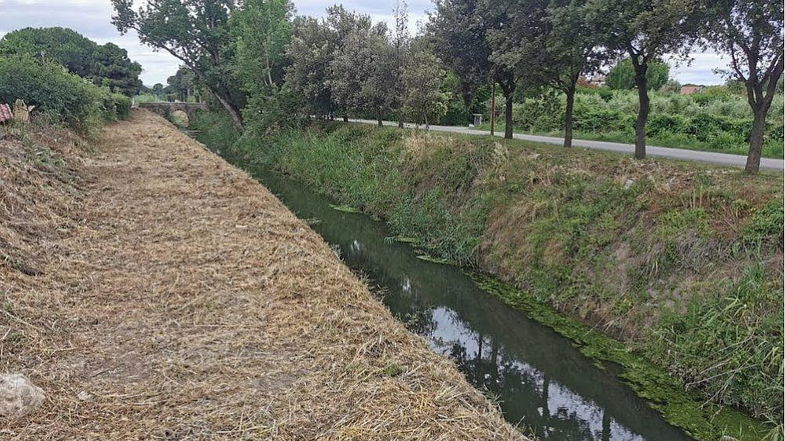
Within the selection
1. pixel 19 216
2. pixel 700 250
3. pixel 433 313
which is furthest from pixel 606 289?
pixel 19 216

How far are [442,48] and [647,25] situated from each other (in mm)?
7977

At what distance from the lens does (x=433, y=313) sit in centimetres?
940

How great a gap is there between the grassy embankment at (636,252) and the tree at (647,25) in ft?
7.15

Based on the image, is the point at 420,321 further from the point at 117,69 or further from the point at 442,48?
the point at 117,69

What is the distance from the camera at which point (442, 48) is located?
669 inches

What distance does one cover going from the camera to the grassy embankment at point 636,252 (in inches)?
247

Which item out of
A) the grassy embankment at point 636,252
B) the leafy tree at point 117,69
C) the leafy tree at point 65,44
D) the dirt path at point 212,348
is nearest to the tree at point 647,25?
the grassy embankment at point 636,252

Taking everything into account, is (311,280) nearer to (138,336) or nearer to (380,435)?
(138,336)

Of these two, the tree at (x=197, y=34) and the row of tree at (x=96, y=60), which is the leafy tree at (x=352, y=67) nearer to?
the tree at (x=197, y=34)

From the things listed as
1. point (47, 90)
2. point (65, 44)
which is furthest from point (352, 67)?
point (65, 44)

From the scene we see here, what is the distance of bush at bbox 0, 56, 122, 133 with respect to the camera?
686 inches

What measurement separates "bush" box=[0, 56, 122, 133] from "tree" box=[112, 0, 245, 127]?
12.5 m

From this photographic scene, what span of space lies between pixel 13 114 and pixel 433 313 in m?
13.1

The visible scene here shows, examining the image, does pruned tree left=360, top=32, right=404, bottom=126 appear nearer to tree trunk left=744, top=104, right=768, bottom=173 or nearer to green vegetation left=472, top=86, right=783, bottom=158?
green vegetation left=472, top=86, right=783, bottom=158
